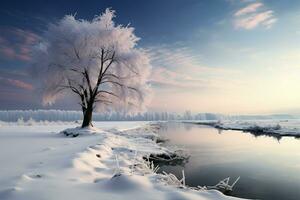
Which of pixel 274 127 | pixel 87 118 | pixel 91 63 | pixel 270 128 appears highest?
pixel 91 63

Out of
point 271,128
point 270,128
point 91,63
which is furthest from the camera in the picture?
point 270,128

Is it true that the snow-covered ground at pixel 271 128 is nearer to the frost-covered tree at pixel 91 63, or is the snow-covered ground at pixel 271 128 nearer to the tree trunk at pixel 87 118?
the frost-covered tree at pixel 91 63

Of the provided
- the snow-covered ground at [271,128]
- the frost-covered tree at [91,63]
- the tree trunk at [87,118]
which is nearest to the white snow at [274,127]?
the snow-covered ground at [271,128]

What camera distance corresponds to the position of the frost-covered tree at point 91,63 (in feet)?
64.6

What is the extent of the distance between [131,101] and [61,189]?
1766cm

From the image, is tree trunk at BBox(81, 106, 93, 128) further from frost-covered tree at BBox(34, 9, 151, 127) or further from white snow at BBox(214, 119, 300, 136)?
white snow at BBox(214, 119, 300, 136)

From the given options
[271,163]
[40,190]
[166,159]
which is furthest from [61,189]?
[271,163]

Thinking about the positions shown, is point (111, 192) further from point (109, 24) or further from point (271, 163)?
point (109, 24)

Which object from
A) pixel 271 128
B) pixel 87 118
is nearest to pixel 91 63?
pixel 87 118

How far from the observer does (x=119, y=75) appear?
2122cm

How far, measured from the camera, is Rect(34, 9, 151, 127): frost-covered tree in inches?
775

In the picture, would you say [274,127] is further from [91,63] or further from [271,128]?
[91,63]

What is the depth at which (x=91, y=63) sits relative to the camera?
19484 mm

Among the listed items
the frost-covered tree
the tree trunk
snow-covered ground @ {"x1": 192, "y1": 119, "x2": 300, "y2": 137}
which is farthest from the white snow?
the tree trunk
